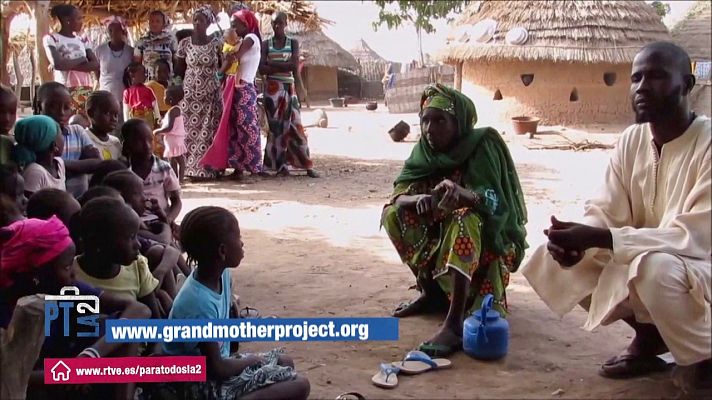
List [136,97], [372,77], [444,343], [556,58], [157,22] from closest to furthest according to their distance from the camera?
[444,343] < [136,97] < [157,22] < [556,58] < [372,77]

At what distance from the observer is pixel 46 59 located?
6.36 meters

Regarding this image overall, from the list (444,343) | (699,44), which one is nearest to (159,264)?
(444,343)

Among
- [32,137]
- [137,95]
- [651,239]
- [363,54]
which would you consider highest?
[363,54]

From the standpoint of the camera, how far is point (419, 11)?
25812mm

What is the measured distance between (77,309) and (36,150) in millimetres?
1293

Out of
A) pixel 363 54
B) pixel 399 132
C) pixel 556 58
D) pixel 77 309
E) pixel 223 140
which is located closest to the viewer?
pixel 77 309

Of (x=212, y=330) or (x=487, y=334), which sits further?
(x=487, y=334)

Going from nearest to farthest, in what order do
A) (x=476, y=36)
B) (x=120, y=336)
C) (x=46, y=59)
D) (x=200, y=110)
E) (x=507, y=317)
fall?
(x=120, y=336)
(x=507, y=317)
(x=46, y=59)
(x=200, y=110)
(x=476, y=36)

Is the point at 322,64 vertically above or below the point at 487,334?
above

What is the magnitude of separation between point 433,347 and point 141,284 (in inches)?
49.1

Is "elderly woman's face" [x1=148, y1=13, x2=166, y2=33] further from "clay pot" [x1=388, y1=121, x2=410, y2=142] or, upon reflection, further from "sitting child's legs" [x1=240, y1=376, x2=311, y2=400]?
"clay pot" [x1=388, y1=121, x2=410, y2=142]

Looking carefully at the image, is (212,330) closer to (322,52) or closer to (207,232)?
(207,232)

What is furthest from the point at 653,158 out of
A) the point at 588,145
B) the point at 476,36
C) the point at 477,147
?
the point at 476,36

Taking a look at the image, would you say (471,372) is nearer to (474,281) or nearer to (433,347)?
(433,347)
